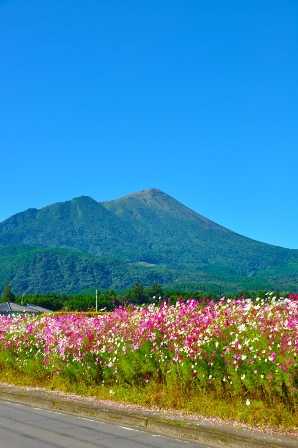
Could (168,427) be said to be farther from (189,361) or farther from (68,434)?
(189,361)

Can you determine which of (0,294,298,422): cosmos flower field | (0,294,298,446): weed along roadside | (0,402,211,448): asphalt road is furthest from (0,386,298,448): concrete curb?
(0,294,298,422): cosmos flower field

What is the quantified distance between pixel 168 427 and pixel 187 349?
199cm

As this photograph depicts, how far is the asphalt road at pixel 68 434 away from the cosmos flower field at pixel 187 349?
5.77ft

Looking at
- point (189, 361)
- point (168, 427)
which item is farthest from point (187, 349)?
point (168, 427)

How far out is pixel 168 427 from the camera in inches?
395

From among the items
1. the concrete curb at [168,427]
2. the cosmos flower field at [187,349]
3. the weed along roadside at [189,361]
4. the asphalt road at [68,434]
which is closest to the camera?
the concrete curb at [168,427]

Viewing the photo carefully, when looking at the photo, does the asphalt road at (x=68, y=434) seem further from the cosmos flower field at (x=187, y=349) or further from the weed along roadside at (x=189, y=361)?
the cosmos flower field at (x=187, y=349)

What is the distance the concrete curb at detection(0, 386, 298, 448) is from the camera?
863 cm

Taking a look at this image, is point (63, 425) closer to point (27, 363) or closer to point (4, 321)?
point (27, 363)

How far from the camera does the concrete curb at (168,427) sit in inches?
340

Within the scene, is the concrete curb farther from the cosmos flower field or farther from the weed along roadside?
the cosmos flower field

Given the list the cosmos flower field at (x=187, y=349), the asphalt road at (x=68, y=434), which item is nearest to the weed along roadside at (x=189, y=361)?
the cosmos flower field at (x=187, y=349)

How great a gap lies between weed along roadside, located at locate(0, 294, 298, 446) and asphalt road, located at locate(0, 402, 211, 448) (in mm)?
522

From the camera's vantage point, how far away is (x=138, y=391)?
13.0 meters
